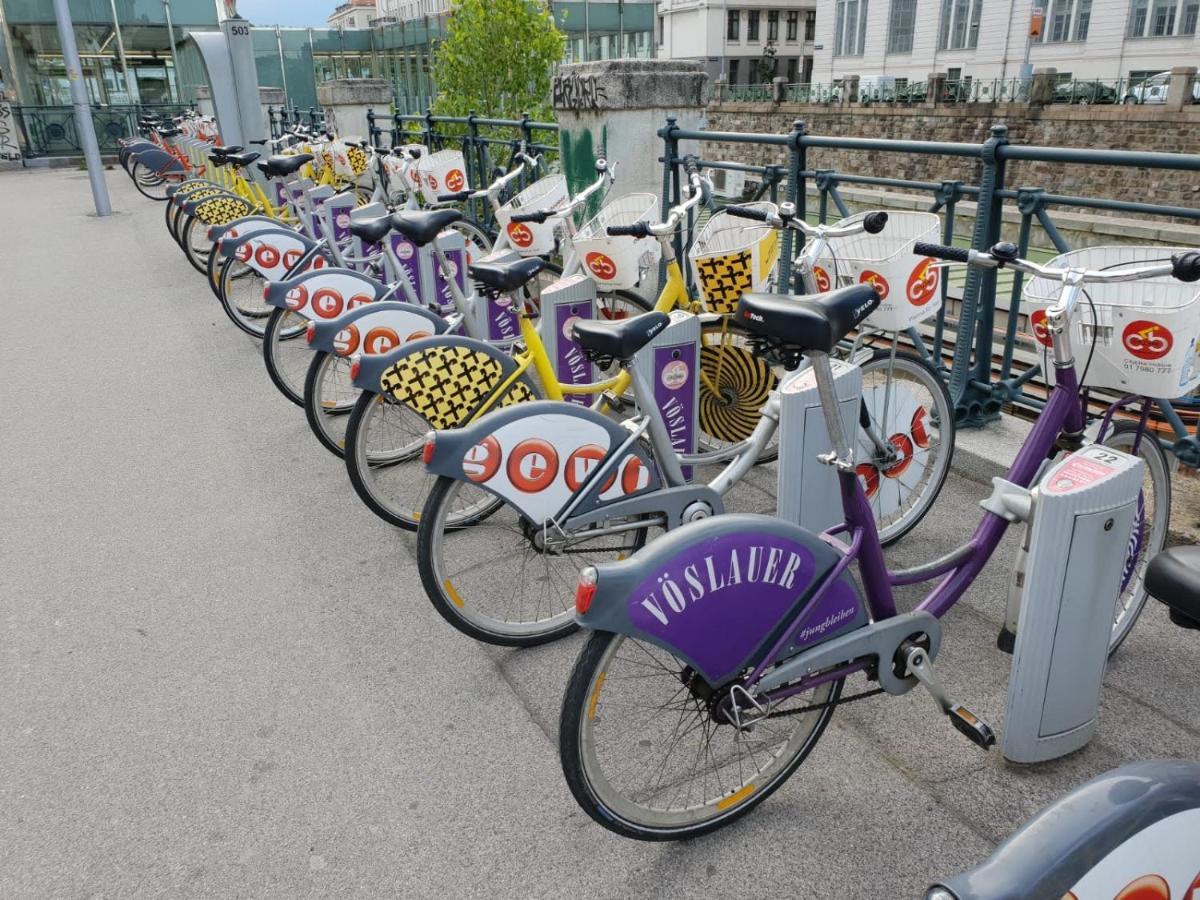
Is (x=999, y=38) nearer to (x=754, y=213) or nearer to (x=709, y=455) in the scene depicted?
(x=709, y=455)

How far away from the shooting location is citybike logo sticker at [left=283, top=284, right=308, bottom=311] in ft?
16.3

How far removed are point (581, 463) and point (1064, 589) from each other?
1457mm

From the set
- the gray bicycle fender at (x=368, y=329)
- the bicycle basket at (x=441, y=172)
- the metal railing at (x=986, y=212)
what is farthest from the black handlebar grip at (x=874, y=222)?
the bicycle basket at (x=441, y=172)

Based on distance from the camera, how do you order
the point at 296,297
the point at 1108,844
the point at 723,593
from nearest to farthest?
the point at 1108,844
the point at 723,593
the point at 296,297

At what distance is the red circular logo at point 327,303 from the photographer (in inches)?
198

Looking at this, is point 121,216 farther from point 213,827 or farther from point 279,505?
point 213,827

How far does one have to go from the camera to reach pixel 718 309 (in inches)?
157

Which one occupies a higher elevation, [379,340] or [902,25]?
[902,25]

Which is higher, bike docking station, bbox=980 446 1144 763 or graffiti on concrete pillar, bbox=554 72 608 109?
graffiti on concrete pillar, bbox=554 72 608 109

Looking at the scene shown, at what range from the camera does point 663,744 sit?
2598 millimetres

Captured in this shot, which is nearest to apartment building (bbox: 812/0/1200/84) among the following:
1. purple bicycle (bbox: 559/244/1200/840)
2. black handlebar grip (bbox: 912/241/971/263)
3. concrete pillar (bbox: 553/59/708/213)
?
concrete pillar (bbox: 553/59/708/213)

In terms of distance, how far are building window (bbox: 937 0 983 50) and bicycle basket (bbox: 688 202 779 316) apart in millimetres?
38664

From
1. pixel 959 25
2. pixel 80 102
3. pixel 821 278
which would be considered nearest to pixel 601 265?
pixel 821 278

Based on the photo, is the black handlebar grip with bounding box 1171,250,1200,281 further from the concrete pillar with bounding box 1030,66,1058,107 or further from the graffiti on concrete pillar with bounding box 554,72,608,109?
the concrete pillar with bounding box 1030,66,1058,107
